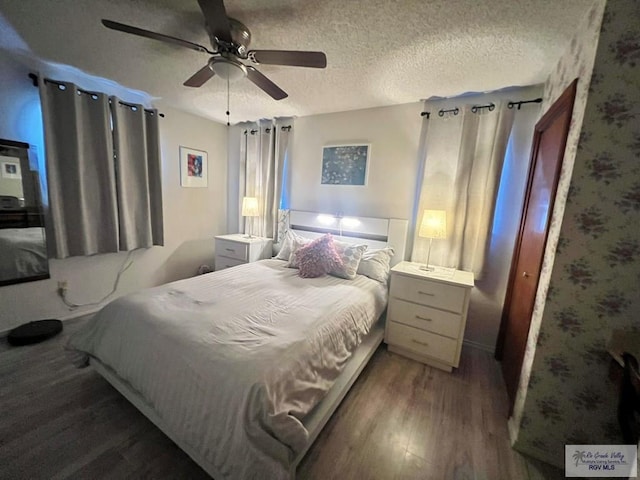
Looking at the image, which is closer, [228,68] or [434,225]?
[228,68]

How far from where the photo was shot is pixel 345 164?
2.97 metres

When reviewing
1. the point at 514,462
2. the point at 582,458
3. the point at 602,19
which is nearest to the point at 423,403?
the point at 514,462

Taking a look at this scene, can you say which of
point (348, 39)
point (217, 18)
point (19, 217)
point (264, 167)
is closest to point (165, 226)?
point (19, 217)

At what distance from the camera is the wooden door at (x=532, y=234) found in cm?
145

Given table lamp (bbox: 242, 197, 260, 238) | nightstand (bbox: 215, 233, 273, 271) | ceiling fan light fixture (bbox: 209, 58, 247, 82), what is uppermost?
ceiling fan light fixture (bbox: 209, 58, 247, 82)

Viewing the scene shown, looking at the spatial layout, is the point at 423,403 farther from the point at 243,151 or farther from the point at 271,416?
the point at 243,151

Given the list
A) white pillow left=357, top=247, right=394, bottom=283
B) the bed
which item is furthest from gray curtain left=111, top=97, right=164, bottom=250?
white pillow left=357, top=247, right=394, bottom=283

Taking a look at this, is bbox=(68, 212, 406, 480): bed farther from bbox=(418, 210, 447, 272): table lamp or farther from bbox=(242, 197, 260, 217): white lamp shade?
bbox=(242, 197, 260, 217): white lamp shade

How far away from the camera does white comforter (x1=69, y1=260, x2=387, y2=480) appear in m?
0.98

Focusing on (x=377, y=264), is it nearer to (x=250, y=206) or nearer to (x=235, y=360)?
(x=235, y=360)

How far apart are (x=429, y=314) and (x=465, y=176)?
52.5 inches

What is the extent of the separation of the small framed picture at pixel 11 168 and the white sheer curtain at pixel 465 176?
3713 mm

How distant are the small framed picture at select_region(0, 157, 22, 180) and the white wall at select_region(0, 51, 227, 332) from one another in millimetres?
206

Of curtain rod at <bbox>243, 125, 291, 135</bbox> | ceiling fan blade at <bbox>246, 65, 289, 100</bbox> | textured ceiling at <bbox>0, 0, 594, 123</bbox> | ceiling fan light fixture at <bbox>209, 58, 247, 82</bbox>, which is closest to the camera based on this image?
textured ceiling at <bbox>0, 0, 594, 123</bbox>
